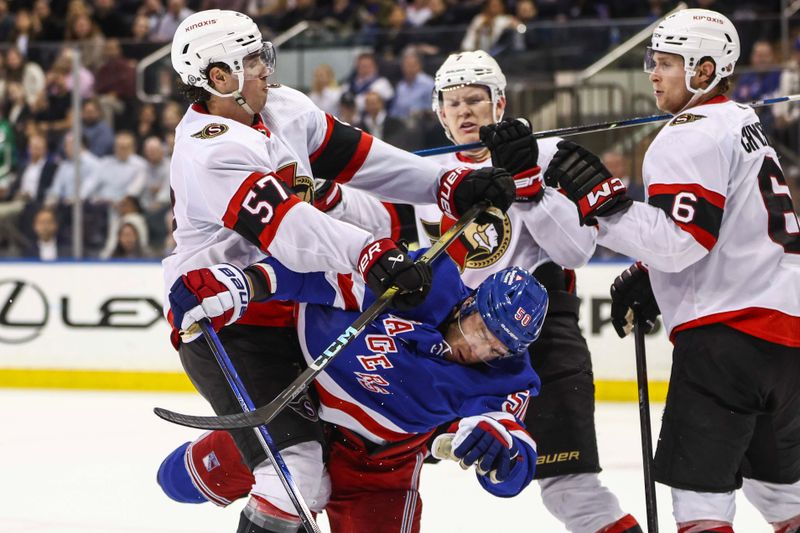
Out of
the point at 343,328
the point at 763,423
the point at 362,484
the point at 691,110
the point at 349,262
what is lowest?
the point at 362,484

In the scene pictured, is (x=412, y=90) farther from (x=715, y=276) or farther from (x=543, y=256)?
(x=715, y=276)

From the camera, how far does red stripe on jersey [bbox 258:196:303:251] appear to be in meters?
2.46

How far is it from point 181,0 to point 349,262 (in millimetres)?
6407

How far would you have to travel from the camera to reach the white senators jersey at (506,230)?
293cm

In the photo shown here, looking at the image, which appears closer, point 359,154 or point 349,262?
point 349,262

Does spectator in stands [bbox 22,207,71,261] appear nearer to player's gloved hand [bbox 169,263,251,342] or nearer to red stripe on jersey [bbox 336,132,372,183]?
red stripe on jersey [bbox 336,132,372,183]

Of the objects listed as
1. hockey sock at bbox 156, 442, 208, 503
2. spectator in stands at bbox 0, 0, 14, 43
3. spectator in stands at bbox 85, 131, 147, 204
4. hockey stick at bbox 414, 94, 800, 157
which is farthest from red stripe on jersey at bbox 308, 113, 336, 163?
spectator in stands at bbox 0, 0, 14, 43

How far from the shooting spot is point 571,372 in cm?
297

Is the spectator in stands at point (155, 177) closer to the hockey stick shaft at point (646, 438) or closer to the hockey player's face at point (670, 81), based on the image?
the hockey stick shaft at point (646, 438)

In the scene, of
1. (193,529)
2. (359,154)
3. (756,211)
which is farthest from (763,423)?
(193,529)

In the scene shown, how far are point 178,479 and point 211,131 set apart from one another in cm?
84

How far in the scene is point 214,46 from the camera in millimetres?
2713

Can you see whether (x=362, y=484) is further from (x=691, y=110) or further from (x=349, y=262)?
(x=691, y=110)

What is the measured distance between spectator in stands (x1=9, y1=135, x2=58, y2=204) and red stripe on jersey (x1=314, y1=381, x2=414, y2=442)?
4266mm
